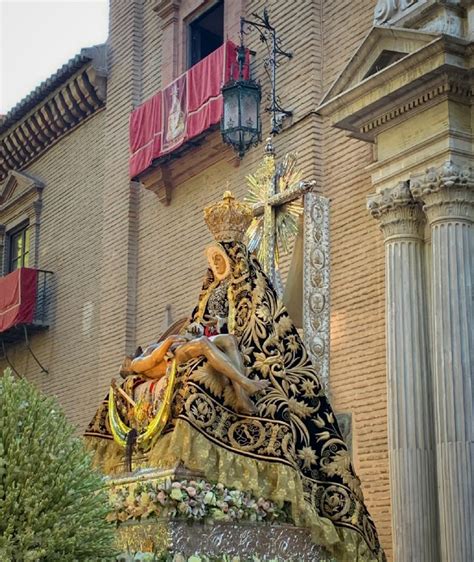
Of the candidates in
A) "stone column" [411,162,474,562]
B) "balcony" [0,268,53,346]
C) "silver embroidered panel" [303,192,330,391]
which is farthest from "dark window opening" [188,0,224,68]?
"silver embroidered panel" [303,192,330,391]

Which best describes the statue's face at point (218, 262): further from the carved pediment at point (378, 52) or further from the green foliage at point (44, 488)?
the carved pediment at point (378, 52)

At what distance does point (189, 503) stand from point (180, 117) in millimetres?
8959

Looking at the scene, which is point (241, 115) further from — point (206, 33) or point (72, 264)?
point (72, 264)

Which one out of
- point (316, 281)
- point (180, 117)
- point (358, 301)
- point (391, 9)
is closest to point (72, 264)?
point (180, 117)

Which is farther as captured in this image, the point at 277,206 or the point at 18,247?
→ the point at 18,247

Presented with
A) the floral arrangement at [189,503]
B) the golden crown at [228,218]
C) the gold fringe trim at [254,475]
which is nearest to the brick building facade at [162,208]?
the golden crown at [228,218]

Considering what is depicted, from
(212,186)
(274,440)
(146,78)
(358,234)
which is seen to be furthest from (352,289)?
(146,78)

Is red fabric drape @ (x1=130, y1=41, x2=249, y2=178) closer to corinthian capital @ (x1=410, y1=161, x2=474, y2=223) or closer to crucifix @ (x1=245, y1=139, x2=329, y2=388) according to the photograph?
corinthian capital @ (x1=410, y1=161, x2=474, y2=223)

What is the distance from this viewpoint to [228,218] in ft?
22.1

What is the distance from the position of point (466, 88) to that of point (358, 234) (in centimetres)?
226

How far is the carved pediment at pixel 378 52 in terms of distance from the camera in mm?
9273

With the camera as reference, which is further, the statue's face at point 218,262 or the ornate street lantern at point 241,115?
the ornate street lantern at point 241,115

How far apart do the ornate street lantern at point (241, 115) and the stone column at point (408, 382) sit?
1680 mm

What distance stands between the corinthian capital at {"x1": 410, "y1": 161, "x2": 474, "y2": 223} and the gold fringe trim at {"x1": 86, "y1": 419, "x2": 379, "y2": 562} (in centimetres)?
379
